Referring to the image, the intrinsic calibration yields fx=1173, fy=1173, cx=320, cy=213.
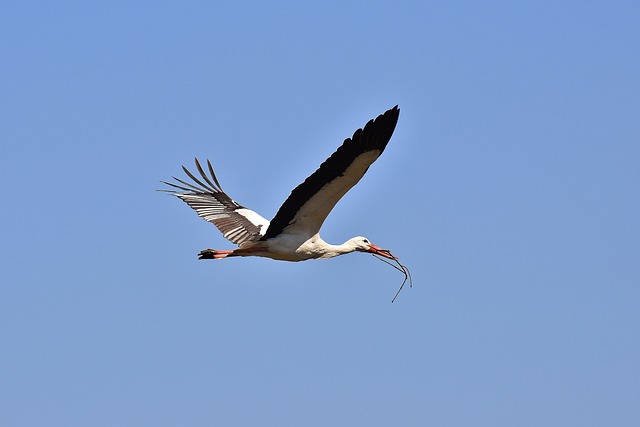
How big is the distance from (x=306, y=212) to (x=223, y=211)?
4766mm

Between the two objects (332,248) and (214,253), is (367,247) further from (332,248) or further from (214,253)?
(214,253)

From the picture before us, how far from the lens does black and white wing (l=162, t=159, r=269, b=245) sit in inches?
890

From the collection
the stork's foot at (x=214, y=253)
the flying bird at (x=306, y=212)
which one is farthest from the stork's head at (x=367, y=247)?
the stork's foot at (x=214, y=253)

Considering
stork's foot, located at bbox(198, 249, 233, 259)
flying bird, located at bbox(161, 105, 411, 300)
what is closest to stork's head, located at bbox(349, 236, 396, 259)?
flying bird, located at bbox(161, 105, 411, 300)

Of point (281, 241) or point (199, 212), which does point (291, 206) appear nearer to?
point (281, 241)

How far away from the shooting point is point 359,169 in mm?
18438

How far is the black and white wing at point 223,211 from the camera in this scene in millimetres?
22594

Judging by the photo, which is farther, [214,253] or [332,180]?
[214,253]

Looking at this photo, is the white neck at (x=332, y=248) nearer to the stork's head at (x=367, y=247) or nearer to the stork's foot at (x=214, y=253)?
the stork's head at (x=367, y=247)

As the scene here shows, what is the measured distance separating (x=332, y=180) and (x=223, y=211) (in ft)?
20.0

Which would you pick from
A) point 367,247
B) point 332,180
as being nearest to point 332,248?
point 367,247

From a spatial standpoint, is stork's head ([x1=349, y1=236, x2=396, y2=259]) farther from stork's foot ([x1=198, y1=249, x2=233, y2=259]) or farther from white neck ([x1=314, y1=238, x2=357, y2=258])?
stork's foot ([x1=198, y1=249, x2=233, y2=259])

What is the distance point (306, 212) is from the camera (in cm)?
1998

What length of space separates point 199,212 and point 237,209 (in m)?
0.80
